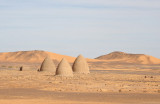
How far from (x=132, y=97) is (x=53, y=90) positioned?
4.71m

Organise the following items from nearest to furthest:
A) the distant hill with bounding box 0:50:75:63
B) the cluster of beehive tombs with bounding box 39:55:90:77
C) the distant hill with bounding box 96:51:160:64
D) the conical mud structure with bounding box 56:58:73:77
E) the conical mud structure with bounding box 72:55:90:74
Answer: the conical mud structure with bounding box 56:58:73:77
the cluster of beehive tombs with bounding box 39:55:90:77
the conical mud structure with bounding box 72:55:90:74
the distant hill with bounding box 0:50:75:63
the distant hill with bounding box 96:51:160:64

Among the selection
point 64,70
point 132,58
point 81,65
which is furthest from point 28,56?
point 64,70

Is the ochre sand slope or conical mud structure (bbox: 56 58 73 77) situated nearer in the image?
conical mud structure (bbox: 56 58 73 77)

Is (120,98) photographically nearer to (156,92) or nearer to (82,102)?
(82,102)

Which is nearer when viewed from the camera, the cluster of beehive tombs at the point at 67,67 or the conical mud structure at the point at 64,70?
the conical mud structure at the point at 64,70

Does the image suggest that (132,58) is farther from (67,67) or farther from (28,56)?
(67,67)

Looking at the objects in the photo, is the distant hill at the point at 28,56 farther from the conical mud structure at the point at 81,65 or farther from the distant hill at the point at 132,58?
the conical mud structure at the point at 81,65

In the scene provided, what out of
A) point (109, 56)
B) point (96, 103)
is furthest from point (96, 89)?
point (109, 56)

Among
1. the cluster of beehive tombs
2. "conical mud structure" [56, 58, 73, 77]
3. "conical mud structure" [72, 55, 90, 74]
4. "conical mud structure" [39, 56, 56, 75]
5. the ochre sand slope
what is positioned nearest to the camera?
"conical mud structure" [56, 58, 73, 77]

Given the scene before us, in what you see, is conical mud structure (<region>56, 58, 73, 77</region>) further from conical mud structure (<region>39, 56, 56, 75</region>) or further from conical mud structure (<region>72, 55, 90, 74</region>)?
conical mud structure (<region>39, 56, 56, 75</region>)

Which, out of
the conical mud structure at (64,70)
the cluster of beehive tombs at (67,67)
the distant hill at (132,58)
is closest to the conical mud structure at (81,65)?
the cluster of beehive tombs at (67,67)

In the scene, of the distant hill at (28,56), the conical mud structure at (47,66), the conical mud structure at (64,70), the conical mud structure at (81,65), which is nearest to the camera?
the conical mud structure at (64,70)

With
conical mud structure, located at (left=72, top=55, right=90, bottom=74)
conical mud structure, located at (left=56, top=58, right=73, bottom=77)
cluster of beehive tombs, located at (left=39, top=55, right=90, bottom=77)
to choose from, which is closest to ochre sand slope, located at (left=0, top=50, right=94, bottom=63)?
cluster of beehive tombs, located at (left=39, top=55, right=90, bottom=77)

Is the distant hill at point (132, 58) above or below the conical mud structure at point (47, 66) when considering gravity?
below
